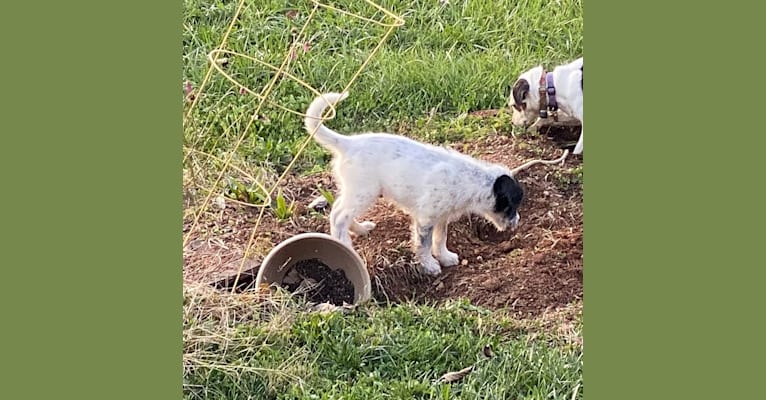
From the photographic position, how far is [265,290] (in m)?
7.37

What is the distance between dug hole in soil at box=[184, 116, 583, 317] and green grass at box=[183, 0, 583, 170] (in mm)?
220

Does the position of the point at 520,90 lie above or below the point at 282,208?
above

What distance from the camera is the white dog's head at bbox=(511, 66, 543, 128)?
7.38 metres

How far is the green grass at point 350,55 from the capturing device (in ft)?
24.1

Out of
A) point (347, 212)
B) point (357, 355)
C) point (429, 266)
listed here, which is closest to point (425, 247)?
point (429, 266)

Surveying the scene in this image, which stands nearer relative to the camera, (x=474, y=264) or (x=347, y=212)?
(x=347, y=212)

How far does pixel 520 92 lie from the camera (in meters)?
7.39

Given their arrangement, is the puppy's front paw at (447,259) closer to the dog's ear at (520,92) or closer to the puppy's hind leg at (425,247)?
the puppy's hind leg at (425,247)

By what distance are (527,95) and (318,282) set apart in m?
1.08

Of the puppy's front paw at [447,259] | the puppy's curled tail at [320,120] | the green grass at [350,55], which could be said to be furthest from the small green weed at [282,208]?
the puppy's front paw at [447,259]

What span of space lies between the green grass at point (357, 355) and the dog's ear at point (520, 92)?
0.83 m

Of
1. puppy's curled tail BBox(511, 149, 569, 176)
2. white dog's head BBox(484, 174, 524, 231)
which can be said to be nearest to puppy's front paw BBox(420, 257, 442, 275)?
white dog's head BBox(484, 174, 524, 231)

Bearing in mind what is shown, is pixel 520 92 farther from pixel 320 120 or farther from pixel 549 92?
pixel 320 120

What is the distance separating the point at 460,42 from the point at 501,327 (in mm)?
1111
